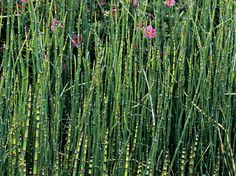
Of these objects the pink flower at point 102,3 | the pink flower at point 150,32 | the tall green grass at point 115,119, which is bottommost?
the tall green grass at point 115,119

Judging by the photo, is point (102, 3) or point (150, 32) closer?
point (150, 32)

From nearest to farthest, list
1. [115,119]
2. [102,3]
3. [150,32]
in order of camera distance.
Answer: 1. [115,119]
2. [150,32]
3. [102,3]

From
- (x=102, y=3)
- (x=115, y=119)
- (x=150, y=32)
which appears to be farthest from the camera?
(x=102, y=3)

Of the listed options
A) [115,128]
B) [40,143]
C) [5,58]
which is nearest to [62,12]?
[5,58]

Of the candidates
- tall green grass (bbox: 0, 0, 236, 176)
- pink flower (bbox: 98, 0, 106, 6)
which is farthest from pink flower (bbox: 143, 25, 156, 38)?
pink flower (bbox: 98, 0, 106, 6)

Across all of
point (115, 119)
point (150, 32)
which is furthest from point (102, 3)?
point (115, 119)

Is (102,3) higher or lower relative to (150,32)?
higher

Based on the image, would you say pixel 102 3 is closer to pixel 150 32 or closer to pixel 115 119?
pixel 150 32

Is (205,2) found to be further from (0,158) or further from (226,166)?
(0,158)

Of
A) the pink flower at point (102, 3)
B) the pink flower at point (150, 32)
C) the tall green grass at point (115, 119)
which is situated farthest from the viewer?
the pink flower at point (102, 3)

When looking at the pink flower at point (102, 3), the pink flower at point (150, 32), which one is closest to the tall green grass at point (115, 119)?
the pink flower at point (150, 32)

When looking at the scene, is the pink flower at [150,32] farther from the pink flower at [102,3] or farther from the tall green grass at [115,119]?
the pink flower at [102,3]

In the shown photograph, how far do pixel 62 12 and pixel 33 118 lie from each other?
667mm

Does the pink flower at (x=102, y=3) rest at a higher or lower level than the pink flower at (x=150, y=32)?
higher
